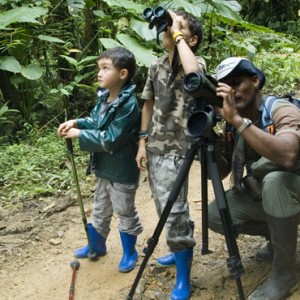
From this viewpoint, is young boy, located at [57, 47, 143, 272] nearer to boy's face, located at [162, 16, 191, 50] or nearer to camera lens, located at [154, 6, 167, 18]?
boy's face, located at [162, 16, 191, 50]

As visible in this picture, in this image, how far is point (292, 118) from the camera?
6.39 feet

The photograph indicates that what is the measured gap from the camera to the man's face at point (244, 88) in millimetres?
2123

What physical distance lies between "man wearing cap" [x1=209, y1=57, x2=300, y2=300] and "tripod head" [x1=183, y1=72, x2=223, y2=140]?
0.04 metres

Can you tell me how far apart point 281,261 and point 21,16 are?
376 cm

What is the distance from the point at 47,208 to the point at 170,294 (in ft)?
5.19

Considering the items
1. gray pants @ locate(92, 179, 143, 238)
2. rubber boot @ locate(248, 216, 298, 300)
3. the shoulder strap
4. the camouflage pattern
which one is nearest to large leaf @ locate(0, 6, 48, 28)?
gray pants @ locate(92, 179, 143, 238)

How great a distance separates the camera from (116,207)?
262cm

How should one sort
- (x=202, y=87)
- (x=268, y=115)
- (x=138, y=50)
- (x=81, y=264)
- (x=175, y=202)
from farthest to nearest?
(x=138, y=50), (x=81, y=264), (x=175, y=202), (x=268, y=115), (x=202, y=87)

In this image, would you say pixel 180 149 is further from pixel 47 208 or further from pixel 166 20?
pixel 47 208

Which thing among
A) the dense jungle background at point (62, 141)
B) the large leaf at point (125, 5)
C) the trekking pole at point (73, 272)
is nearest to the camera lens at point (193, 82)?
the dense jungle background at point (62, 141)

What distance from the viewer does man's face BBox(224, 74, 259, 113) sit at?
2123mm

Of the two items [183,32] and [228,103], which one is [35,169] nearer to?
[183,32]

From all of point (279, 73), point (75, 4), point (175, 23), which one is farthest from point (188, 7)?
point (279, 73)

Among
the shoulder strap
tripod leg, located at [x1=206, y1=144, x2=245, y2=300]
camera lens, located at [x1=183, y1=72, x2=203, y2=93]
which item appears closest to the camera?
camera lens, located at [x1=183, y1=72, x2=203, y2=93]
